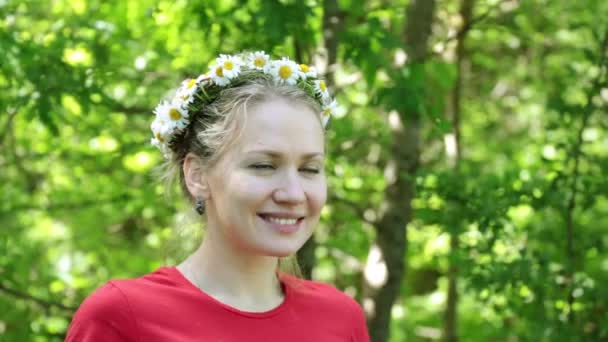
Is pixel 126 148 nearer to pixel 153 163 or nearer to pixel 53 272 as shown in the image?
pixel 153 163

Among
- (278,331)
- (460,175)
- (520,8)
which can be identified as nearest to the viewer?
(278,331)

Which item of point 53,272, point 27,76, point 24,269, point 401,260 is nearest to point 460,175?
point 401,260

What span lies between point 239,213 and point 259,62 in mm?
522

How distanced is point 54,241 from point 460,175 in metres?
3.37

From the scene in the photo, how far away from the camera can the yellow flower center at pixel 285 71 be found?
2357mm

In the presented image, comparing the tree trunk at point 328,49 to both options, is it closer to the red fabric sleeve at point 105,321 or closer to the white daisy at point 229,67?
the white daisy at point 229,67

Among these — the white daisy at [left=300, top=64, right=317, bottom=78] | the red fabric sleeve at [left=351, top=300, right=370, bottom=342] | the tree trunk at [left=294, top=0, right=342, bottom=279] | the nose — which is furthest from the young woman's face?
the tree trunk at [left=294, top=0, right=342, bottom=279]

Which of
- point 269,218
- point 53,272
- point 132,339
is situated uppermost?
point 269,218

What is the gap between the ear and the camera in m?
2.25

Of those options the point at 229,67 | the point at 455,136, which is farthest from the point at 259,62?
the point at 455,136

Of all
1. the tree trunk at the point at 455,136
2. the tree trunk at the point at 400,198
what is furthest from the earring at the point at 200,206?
the tree trunk at the point at 455,136

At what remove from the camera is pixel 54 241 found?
227 inches

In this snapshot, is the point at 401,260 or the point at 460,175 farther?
the point at 401,260

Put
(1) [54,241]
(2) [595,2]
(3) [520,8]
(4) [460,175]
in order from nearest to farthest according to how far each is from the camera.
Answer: (4) [460,175] → (3) [520,8] → (2) [595,2] → (1) [54,241]
